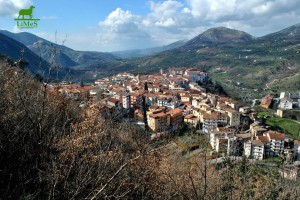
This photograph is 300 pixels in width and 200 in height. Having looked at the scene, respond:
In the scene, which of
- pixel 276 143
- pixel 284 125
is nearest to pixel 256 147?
pixel 276 143

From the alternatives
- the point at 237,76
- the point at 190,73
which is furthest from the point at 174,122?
the point at 237,76

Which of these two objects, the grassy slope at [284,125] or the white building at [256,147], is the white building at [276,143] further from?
the grassy slope at [284,125]

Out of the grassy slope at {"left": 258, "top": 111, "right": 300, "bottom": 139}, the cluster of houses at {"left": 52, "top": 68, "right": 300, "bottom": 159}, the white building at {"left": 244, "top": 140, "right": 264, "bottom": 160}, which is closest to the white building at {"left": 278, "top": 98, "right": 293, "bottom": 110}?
the grassy slope at {"left": 258, "top": 111, "right": 300, "bottom": 139}

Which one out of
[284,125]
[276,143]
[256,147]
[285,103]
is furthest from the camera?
[285,103]

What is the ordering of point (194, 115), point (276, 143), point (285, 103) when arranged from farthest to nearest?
point (285, 103) < point (194, 115) < point (276, 143)

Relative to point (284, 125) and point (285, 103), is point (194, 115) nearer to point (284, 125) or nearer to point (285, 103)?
point (284, 125)

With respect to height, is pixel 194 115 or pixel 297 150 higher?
pixel 194 115

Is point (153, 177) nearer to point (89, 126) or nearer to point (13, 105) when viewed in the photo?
point (89, 126)

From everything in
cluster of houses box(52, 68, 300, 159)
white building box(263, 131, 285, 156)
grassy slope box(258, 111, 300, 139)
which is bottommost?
grassy slope box(258, 111, 300, 139)

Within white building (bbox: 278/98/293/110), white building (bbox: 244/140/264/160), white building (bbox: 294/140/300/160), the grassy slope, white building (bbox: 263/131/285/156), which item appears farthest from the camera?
white building (bbox: 278/98/293/110)

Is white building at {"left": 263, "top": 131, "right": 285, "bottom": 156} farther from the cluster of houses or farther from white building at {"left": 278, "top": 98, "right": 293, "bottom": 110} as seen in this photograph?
white building at {"left": 278, "top": 98, "right": 293, "bottom": 110}

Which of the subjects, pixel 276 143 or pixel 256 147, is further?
pixel 276 143
